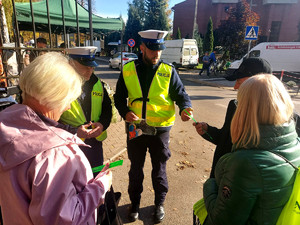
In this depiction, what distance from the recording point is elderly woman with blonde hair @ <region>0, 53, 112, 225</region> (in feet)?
3.16

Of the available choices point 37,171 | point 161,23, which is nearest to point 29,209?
point 37,171

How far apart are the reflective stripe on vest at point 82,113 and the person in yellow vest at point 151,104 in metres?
0.28

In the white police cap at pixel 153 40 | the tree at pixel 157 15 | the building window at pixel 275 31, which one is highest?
the tree at pixel 157 15

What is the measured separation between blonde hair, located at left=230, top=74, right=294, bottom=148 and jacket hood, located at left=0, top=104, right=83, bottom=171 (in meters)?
0.94

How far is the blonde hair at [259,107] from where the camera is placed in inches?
43.7

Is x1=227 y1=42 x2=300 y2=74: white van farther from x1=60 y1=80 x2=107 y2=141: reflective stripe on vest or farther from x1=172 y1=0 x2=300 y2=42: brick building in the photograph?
x1=60 y1=80 x2=107 y2=141: reflective stripe on vest

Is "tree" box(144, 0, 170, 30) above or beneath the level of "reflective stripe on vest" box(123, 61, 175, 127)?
above

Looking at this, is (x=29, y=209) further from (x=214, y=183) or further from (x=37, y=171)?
(x=214, y=183)

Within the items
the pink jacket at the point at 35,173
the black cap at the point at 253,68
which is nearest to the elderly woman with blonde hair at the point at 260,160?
the black cap at the point at 253,68

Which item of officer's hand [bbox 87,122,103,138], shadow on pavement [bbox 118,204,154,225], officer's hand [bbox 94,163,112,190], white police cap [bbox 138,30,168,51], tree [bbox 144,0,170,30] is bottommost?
shadow on pavement [bbox 118,204,154,225]

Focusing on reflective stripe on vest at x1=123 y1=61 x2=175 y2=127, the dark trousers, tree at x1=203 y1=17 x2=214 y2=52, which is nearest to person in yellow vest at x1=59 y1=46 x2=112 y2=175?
reflective stripe on vest at x1=123 y1=61 x2=175 y2=127

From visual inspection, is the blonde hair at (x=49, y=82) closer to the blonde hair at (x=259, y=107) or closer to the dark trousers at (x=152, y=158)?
the blonde hair at (x=259, y=107)

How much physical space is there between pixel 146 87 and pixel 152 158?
0.84 meters

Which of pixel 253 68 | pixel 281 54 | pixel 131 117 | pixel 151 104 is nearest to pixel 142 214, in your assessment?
pixel 131 117
